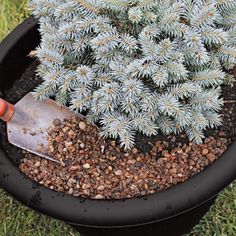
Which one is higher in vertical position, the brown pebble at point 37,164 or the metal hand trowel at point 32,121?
the metal hand trowel at point 32,121

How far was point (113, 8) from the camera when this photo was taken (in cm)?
122

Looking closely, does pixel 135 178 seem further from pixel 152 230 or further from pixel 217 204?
pixel 217 204

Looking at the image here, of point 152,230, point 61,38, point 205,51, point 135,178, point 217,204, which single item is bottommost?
point 217,204

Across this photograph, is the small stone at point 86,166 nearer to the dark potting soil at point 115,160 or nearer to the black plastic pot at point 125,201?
the dark potting soil at point 115,160

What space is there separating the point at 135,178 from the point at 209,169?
0.20 metres

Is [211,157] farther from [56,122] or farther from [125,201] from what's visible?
[56,122]

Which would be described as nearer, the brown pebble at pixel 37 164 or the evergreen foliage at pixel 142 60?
the evergreen foliage at pixel 142 60

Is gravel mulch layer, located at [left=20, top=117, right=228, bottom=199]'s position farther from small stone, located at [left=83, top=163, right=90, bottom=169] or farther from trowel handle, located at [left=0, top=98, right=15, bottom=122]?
trowel handle, located at [left=0, top=98, right=15, bottom=122]

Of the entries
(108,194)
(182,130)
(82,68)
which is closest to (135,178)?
(108,194)

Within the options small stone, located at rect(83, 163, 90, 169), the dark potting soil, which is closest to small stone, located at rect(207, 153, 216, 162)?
the dark potting soil

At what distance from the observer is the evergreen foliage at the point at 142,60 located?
1.19 metres

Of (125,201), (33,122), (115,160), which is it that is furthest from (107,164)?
(33,122)

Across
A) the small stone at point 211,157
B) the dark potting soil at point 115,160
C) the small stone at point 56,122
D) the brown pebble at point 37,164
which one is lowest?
the small stone at point 211,157

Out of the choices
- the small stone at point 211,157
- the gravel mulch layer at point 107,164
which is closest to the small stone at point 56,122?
the gravel mulch layer at point 107,164
